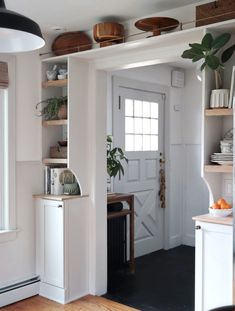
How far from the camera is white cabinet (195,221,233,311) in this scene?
8.63ft

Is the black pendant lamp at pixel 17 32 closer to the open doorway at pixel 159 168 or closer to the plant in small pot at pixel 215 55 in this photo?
the plant in small pot at pixel 215 55

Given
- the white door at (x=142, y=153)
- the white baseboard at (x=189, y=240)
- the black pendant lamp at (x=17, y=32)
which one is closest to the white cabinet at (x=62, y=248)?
the white door at (x=142, y=153)

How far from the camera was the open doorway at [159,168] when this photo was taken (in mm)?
4508

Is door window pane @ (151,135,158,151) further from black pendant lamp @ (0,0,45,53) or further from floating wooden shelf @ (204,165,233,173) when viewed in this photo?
black pendant lamp @ (0,0,45,53)

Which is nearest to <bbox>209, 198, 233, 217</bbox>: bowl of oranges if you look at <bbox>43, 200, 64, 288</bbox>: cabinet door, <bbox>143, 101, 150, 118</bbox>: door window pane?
<bbox>43, 200, 64, 288</bbox>: cabinet door

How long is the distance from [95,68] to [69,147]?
76 cm

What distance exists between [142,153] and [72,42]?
1.79m

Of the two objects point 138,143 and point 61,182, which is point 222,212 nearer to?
point 61,182

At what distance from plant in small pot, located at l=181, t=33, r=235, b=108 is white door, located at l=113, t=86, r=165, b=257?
6.28 feet

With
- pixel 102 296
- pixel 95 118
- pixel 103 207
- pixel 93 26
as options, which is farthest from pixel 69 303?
pixel 93 26

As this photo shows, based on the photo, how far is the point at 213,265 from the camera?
271 cm

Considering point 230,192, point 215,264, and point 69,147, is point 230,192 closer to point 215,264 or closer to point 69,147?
point 215,264

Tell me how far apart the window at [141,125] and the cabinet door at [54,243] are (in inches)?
56.6

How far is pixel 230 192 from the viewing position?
2.92m
